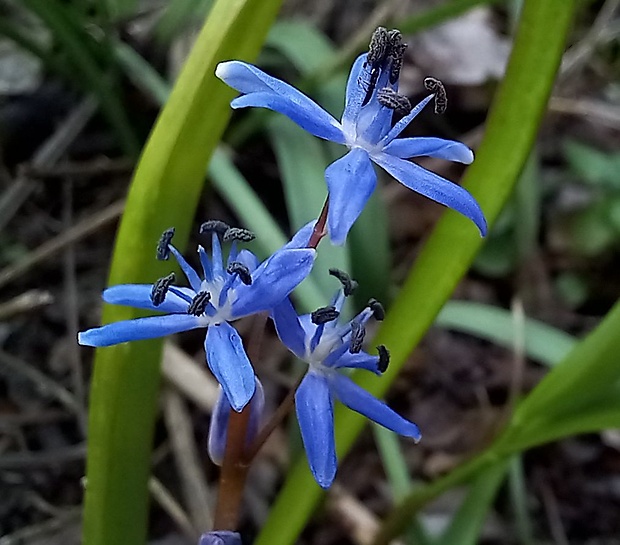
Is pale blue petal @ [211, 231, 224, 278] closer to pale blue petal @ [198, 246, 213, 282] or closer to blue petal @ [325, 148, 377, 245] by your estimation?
pale blue petal @ [198, 246, 213, 282]

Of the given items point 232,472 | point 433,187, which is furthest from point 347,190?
point 232,472

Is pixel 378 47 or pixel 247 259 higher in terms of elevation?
pixel 378 47

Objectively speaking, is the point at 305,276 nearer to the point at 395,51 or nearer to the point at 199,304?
the point at 199,304

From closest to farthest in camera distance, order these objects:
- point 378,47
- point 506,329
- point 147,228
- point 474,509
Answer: point 378,47 < point 147,228 < point 474,509 < point 506,329

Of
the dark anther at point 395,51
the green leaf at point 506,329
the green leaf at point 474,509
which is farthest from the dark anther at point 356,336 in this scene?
the green leaf at point 506,329

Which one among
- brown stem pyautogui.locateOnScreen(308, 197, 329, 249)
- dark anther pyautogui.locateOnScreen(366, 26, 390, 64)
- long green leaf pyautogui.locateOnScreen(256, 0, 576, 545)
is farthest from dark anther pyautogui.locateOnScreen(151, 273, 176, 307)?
long green leaf pyautogui.locateOnScreen(256, 0, 576, 545)

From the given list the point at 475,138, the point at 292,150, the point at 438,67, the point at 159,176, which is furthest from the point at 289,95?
the point at 438,67
